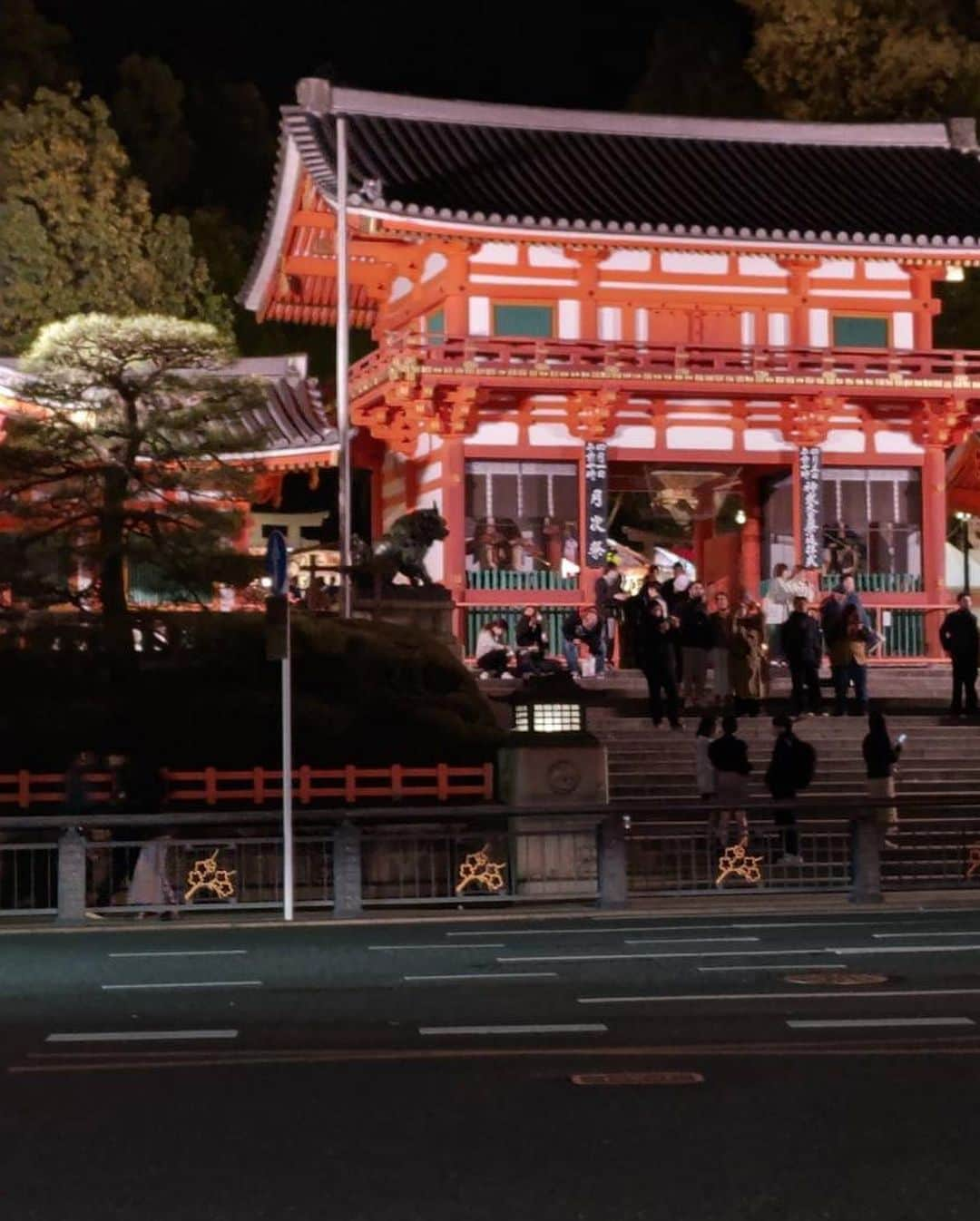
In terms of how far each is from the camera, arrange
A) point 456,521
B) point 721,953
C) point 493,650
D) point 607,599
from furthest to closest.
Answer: point 456,521 → point 607,599 → point 493,650 → point 721,953

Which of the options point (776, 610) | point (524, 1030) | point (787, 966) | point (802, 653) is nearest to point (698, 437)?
point (776, 610)

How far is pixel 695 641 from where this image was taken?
97.5 feet

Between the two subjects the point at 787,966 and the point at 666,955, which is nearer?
the point at 787,966

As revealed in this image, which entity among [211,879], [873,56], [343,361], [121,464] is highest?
[873,56]

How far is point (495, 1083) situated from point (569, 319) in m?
31.2

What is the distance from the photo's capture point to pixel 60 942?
60.4 ft

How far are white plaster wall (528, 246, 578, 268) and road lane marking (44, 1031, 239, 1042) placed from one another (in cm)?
2940

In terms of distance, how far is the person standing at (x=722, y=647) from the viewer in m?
29.3

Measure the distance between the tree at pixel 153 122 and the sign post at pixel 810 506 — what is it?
→ 26.4 meters

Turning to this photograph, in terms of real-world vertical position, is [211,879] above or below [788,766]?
below

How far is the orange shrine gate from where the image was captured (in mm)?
38844

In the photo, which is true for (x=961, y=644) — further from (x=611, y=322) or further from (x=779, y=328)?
(x=611, y=322)

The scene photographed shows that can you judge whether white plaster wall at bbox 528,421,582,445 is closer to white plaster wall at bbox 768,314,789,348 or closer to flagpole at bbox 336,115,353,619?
white plaster wall at bbox 768,314,789,348

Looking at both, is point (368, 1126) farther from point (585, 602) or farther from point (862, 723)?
point (585, 602)
